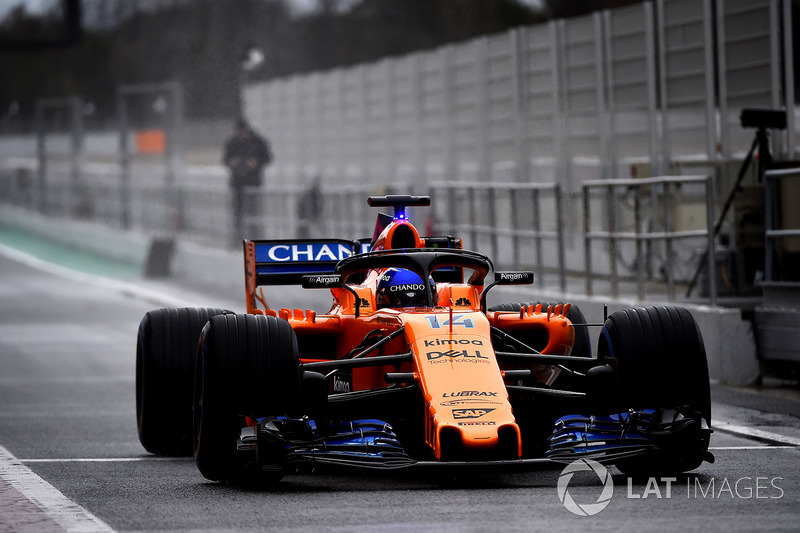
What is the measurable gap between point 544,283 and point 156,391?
7679 millimetres

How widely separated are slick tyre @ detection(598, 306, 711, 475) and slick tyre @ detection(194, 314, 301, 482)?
1650mm

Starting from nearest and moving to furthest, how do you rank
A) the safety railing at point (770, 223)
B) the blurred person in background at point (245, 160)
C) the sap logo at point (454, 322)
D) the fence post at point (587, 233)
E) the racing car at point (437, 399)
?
the racing car at point (437, 399) → the sap logo at point (454, 322) → the safety railing at point (770, 223) → the fence post at point (587, 233) → the blurred person in background at point (245, 160)

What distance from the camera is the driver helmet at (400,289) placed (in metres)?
8.95

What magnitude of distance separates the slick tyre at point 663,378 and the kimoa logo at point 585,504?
15 centimetres

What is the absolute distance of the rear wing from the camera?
35.3 feet

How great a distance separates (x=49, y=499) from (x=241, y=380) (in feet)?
3.53

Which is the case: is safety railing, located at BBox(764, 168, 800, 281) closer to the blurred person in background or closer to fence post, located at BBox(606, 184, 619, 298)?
fence post, located at BBox(606, 184, 619, 298)

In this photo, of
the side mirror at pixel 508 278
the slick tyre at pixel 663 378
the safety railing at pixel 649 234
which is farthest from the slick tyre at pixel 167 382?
the safety railing at pixel 649 234

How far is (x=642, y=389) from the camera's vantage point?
25.5ft

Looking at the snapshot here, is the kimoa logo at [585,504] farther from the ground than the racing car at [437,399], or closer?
closer

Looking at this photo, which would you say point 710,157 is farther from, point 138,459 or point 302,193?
point 138,459

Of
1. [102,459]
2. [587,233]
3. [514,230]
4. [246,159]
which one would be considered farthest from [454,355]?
[246,159]

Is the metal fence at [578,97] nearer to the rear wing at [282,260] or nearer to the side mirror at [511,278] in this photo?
the rear wing at [282,260]

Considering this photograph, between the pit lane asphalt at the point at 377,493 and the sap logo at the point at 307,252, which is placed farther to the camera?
the sap logo at the point at 307,252
